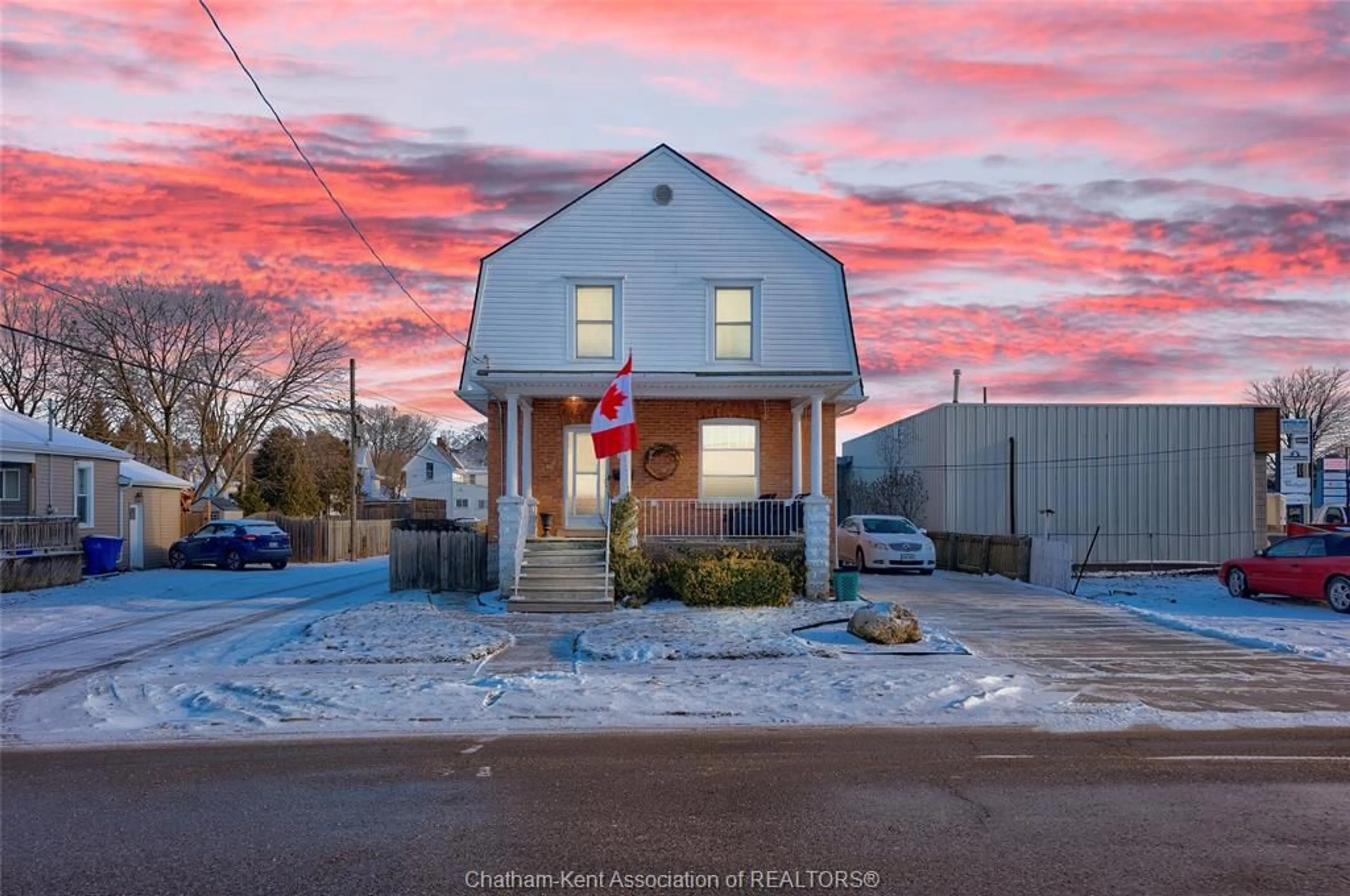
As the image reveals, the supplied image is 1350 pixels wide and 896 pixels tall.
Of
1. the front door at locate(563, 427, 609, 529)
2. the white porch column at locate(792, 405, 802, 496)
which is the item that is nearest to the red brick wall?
the front door at locate(563, 427, 609, 529)

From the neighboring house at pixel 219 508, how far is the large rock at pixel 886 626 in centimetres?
3345

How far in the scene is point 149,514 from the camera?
35969 millimetres

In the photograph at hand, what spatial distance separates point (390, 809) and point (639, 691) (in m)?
4.79

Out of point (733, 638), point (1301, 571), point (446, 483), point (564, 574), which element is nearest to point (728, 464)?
point (564, 574)

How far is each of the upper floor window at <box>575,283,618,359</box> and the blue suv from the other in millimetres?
Result: 16783

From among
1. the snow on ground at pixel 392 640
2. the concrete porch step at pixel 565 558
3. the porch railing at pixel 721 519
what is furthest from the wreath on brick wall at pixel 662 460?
the snow on ground at pixel 392 640

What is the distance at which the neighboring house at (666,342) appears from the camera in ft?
73.9

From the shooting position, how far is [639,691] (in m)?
12.0

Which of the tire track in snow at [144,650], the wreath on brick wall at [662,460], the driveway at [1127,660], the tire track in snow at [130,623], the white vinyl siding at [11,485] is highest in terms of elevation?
the wreath on brick wall at [662,460]

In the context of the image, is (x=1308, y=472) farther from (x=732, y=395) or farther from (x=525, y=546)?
(x=525, y=546)

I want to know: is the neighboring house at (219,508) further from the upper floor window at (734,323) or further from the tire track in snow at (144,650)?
the upper floor window at (734,323)

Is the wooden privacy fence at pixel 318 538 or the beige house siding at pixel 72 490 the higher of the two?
the beige house siding at pixel 72 490

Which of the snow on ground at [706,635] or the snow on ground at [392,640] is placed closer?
the snow on ground at [392,640]

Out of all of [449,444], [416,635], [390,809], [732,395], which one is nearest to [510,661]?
[416,635]
